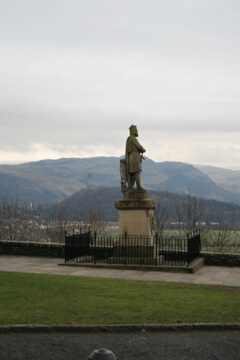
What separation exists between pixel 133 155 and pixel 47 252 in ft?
20.0

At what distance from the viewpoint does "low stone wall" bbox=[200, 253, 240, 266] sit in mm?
17703

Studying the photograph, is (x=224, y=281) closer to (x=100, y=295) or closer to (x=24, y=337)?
(x=100, y=295)

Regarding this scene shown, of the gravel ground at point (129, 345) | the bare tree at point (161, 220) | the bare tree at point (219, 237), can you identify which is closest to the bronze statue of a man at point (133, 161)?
the bare tree at point (161, 220)

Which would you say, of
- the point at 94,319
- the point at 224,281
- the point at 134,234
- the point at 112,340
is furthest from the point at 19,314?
the point at 134,234

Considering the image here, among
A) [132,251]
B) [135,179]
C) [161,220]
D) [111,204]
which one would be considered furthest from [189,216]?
[111,204]

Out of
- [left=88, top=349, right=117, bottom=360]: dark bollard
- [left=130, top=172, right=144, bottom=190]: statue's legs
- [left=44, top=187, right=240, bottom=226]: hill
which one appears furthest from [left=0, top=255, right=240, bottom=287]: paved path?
[left=44, top=187, right=240, bottom=226]: hill

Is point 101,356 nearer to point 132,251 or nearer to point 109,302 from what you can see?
point 109,302

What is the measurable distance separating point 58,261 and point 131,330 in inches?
427

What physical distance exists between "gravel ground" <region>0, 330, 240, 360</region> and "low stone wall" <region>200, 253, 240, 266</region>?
10.00 m

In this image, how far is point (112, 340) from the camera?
7344 millimetres

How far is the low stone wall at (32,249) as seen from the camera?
19734 mm

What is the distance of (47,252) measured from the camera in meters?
19.9

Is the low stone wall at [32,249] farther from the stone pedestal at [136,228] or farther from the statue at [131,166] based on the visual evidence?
the statue at [131,166]

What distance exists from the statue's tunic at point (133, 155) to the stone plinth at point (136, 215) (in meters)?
1.24
